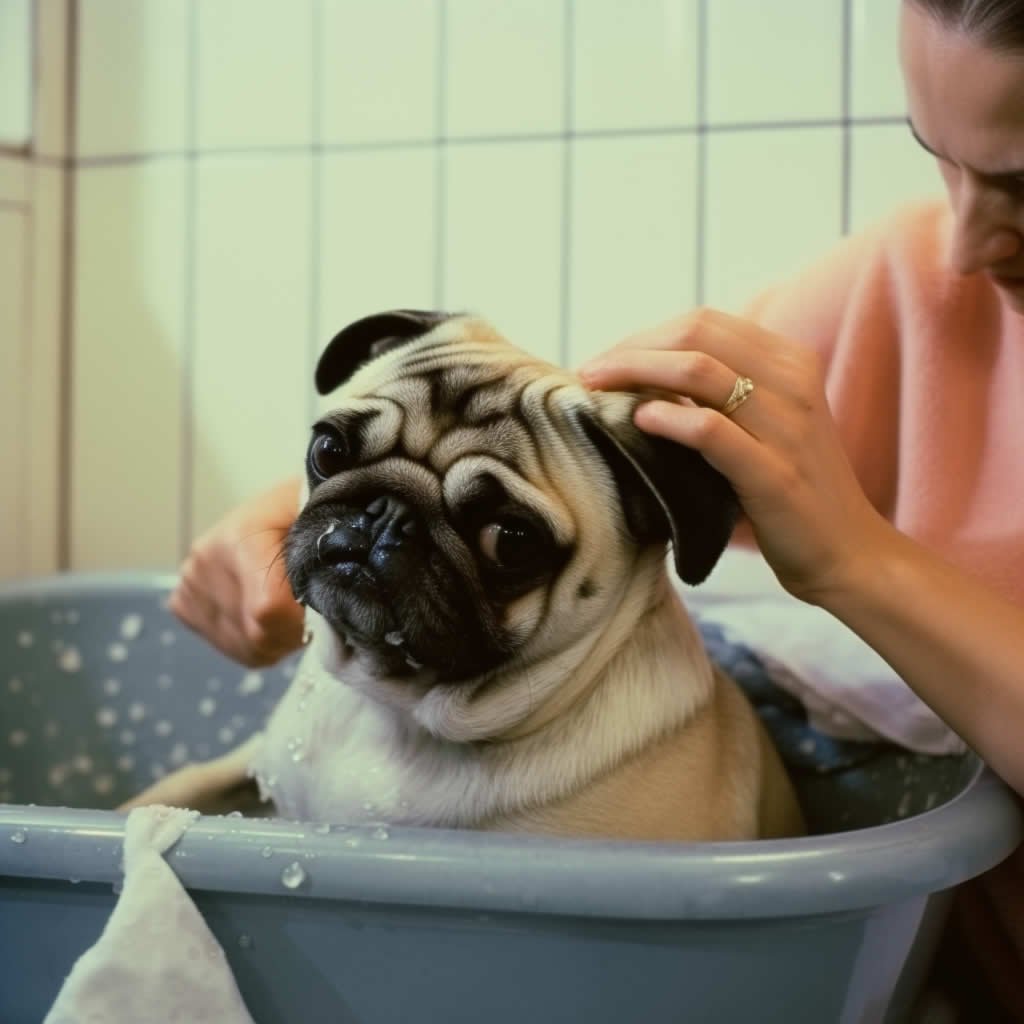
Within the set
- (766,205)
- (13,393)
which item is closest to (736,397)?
(766,205)

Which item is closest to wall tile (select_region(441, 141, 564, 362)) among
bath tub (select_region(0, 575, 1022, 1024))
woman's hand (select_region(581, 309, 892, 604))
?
woman's hand (select_region(581, 309, 892, 604))

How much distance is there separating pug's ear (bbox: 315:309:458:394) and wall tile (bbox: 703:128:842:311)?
1.94 ft

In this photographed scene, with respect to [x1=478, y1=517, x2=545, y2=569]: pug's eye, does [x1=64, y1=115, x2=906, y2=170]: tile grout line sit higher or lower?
higher

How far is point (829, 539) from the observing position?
33.9 inches

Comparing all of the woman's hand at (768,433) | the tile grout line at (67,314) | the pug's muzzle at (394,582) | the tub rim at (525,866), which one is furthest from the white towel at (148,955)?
the tile grout line at (67,314)

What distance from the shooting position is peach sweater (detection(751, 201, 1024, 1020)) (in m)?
1.09

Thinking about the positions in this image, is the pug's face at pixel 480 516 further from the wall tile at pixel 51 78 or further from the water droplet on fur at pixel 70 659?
the wall tile at pixel 51 78

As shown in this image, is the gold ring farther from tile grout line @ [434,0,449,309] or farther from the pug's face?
tile grout line @ [434,0,449,309]

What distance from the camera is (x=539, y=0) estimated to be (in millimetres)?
1638

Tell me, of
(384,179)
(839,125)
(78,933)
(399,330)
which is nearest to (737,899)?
(78,933)

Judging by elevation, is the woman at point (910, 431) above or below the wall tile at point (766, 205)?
below

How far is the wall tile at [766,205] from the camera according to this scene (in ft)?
5.19

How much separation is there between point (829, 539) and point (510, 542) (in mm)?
217

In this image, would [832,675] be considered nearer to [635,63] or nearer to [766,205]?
[766,205]
